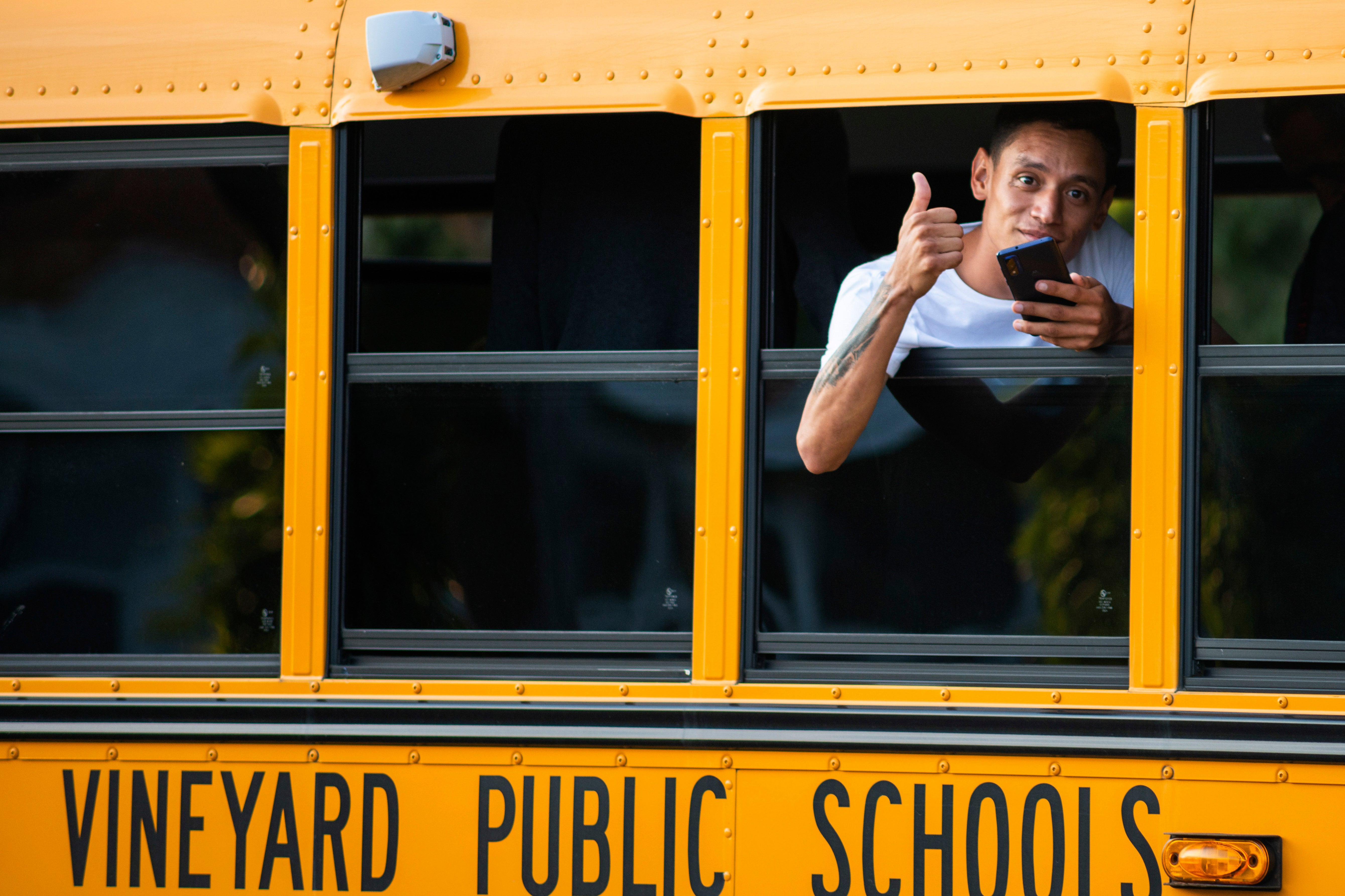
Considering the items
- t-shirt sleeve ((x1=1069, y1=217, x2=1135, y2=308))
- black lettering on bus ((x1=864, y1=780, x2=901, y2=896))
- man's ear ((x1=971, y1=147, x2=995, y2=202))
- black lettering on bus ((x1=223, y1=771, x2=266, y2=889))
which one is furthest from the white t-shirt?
black lettering on bus ((x1=223, y1=771, x2=266, y2=889))

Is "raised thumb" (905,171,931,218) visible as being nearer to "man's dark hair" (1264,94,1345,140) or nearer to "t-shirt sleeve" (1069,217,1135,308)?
"t-shirt sleeve" (1069,217,1135,308)

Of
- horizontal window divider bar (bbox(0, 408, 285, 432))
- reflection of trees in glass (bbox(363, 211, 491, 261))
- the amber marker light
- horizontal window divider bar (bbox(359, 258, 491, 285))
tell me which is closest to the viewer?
the amber marker light

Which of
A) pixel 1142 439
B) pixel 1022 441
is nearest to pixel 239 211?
pixel 1022 441

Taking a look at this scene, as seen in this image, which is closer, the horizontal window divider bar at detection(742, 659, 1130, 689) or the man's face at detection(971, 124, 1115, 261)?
the horizontal window divider bar at detection(742, 659, 1130, 689)

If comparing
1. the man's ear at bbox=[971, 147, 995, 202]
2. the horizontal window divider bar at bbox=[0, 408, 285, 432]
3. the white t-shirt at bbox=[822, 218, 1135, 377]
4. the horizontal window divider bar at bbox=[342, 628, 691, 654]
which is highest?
the man's ear at bbox=[971, 147, 995, 202]

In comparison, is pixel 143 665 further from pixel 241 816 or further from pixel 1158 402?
pixel 1158 402

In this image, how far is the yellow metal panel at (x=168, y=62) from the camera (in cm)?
216

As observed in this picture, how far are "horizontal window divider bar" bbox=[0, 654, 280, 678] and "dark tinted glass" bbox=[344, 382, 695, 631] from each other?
0.62 ft

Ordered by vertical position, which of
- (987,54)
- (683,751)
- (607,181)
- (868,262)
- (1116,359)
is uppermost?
(987,54)

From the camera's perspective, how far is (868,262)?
7.09 ft

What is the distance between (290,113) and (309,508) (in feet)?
2.31

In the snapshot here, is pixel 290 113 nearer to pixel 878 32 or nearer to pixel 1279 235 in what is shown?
pixel 878 32

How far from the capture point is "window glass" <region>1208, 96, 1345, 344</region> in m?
1.97

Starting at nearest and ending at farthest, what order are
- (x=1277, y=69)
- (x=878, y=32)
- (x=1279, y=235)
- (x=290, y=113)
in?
1. (x=1277, y=69)
2. (x=878, y=32)
3. (x=290, y=113)
4. (x=1279, y=235)
